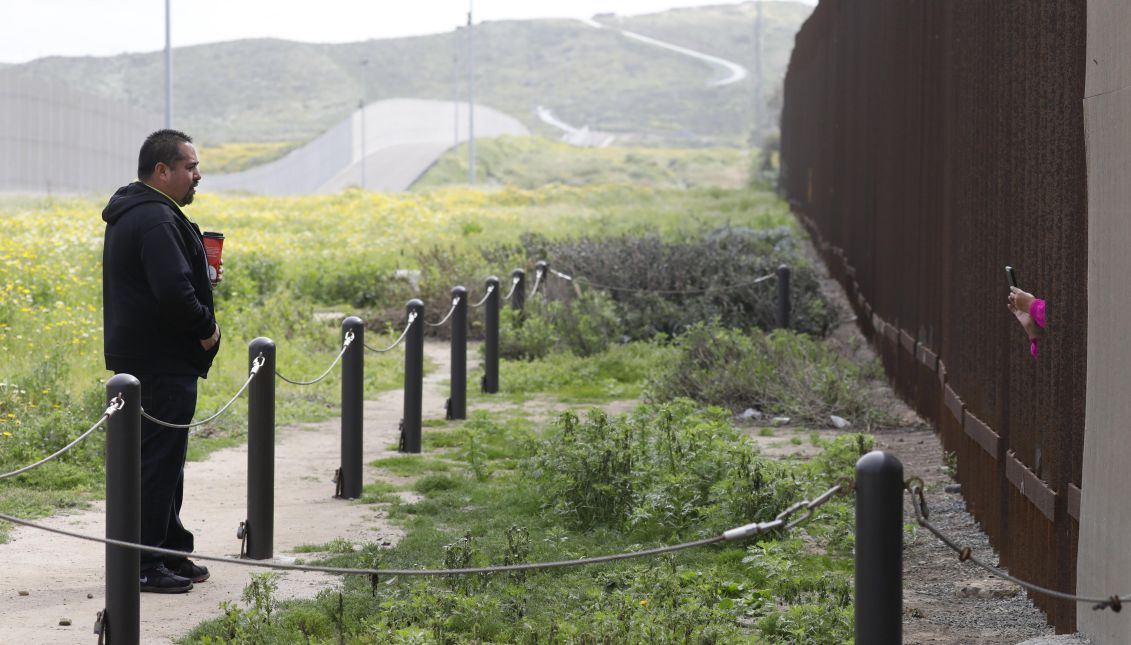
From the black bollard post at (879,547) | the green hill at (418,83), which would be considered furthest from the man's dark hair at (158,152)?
the green hill at (418,83)

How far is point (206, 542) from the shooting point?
6.82 meters

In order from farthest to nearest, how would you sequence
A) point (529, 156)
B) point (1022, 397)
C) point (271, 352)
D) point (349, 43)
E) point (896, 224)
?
point (349, 43), point (529, 156), point (896, 224), point (271, 352), point (1022, 397)

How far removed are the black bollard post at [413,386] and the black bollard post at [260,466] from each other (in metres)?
2.80

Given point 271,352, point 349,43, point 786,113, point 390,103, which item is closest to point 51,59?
point 349,43

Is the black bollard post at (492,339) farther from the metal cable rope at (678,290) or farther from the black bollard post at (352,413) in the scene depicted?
the black bollard post at (352,413)

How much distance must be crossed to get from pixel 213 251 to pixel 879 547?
12.5ft

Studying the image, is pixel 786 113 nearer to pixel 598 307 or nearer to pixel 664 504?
pixel 598 307

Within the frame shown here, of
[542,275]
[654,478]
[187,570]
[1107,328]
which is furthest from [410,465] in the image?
[542,275]

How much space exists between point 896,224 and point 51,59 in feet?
598

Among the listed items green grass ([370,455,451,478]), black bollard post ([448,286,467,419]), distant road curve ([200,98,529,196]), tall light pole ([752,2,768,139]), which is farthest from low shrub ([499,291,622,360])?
tall light pole ([752,2,768,139])

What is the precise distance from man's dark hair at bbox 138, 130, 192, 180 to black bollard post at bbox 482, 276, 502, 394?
603cm

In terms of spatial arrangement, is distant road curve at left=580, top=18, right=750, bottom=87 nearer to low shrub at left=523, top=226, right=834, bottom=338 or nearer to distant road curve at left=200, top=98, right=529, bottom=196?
distant road curve at left=200, top=98, right=529, bottom=196

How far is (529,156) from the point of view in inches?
3521

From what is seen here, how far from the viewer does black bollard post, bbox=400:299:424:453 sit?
9328 mm
